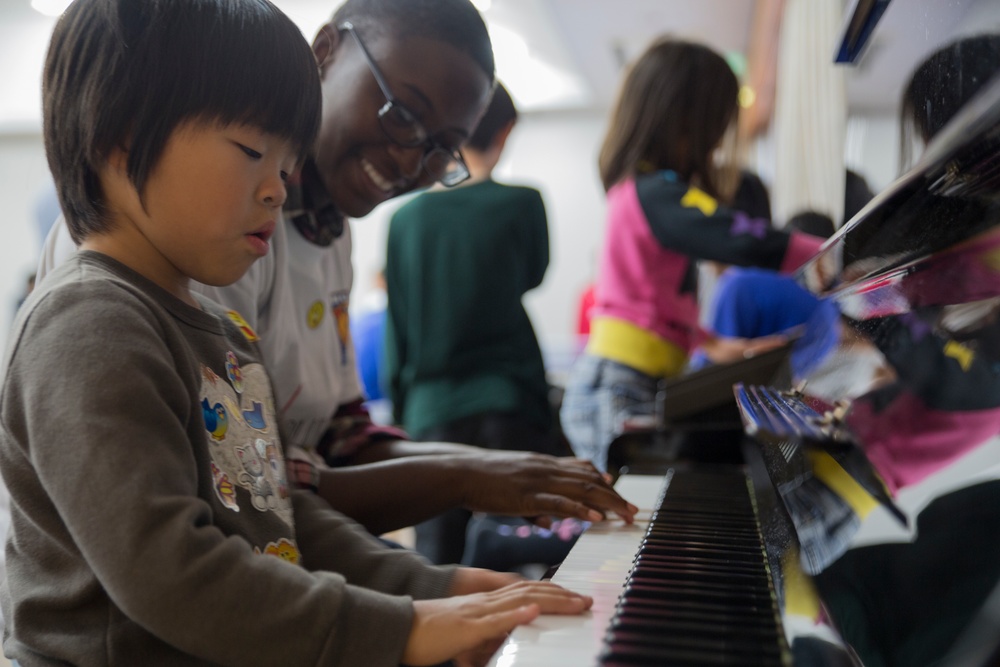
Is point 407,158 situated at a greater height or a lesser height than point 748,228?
greater

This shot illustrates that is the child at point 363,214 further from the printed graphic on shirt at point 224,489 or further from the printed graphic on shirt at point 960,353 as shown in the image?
the printed graphic on shirt at point 960,353

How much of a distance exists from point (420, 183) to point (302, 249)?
0.22 metres

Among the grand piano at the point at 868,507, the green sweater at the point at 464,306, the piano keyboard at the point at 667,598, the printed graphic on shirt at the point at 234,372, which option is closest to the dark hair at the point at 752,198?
the green sweater at the point at 464,306

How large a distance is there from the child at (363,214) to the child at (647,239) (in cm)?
82

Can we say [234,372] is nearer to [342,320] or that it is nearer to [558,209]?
[342,320]

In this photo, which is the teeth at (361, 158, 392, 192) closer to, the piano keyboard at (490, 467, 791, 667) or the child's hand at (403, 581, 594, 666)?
the piano keyboard at (490, 467, 791, 667)

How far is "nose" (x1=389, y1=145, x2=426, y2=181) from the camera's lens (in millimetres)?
1273

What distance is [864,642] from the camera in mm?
691

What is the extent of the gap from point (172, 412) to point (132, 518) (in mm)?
96

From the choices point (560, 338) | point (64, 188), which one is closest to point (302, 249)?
point (64, 188)

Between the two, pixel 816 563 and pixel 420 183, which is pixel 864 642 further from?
pixel 420 183

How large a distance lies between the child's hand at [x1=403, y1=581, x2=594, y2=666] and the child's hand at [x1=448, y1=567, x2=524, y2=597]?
4.4 inches

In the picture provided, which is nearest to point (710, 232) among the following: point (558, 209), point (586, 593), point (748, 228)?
point (748, 228)

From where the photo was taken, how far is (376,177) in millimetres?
1291
